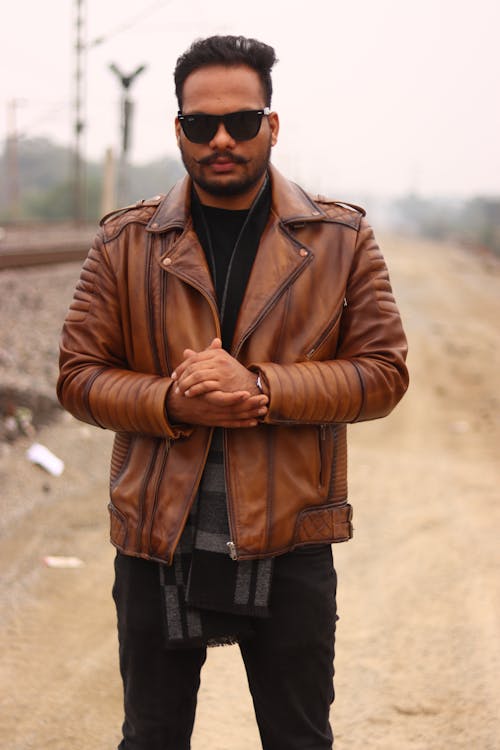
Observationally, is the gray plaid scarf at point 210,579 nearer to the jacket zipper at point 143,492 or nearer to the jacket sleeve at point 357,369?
the jacket zipper at point 143,492

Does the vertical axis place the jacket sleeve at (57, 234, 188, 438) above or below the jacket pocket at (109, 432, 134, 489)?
above

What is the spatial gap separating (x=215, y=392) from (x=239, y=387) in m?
0.07

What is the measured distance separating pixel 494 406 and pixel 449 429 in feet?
3.05

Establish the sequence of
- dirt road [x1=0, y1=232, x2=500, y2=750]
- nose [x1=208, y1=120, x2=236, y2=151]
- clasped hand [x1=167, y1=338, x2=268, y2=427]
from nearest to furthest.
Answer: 1. clasped hand [x1=167, y1=338, x2=268, y2=427]
2. nose [x1=208, y1=120, x2=236, y2=151]
3. dirt road [x1=0, y1=232, x2=500, y2=750]

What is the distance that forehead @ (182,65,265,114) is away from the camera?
2107 millimetres

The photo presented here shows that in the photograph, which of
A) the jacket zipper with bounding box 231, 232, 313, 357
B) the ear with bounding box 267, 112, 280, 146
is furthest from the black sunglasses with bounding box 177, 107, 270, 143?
the jacket zipper with bounding box 231, 232, 313, 357

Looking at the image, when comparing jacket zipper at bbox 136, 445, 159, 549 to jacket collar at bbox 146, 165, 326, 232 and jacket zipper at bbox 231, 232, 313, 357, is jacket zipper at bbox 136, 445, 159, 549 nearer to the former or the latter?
jacket zipper at bbox 231, 232, 313, 357

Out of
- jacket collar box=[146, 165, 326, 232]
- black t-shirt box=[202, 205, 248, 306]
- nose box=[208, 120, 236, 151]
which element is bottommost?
black t-shirt box=[202, 205, 248, 306]

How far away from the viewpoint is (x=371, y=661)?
154 inches

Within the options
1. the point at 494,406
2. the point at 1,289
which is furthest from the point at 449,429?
the point at 1,289

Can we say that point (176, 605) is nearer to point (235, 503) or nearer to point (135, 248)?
point (235, 503)

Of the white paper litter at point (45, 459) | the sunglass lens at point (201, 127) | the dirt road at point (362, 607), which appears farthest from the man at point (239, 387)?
the white paper litter at point (45, 459)

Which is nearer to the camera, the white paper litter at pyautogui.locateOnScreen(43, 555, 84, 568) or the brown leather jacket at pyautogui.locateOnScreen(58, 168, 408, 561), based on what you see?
the brown leather jacket at pyautogui.locateOnScreen(58, 168, 408, 561)

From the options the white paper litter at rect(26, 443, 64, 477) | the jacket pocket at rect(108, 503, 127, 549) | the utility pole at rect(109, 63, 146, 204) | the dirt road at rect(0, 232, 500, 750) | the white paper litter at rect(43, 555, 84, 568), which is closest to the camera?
the jacket pocket at rect(108, 503, 127, 549)
